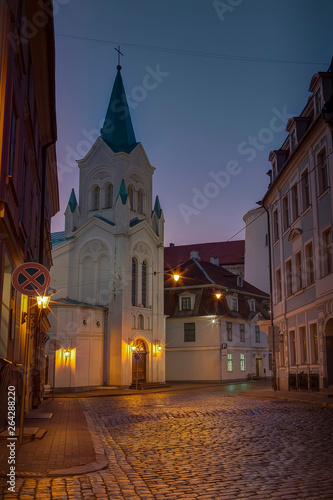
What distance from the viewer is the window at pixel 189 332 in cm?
5081

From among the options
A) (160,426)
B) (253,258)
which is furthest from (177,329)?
(160,426)

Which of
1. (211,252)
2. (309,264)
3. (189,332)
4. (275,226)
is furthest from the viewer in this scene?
(211,252)

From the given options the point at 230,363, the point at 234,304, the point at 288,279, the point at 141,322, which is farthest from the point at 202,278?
the point at 288,279

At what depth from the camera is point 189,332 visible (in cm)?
5109

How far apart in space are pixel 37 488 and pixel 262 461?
331 centimetres

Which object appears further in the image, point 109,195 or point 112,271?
point 109,195

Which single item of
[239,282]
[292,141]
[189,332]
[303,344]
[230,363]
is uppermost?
[292,141]

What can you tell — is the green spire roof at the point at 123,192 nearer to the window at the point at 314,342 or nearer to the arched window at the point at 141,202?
the arched window at the point at 141,202

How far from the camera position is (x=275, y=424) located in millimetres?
12875

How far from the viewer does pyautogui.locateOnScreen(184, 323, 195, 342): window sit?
50812 millimetres

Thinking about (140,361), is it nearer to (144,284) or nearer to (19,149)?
(144,284)

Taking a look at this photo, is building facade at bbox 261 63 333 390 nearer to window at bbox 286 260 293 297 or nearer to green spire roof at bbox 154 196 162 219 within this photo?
window at bbox 286 260 293 297

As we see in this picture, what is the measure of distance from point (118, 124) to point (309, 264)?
2919cm

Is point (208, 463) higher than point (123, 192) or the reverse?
the reverse
